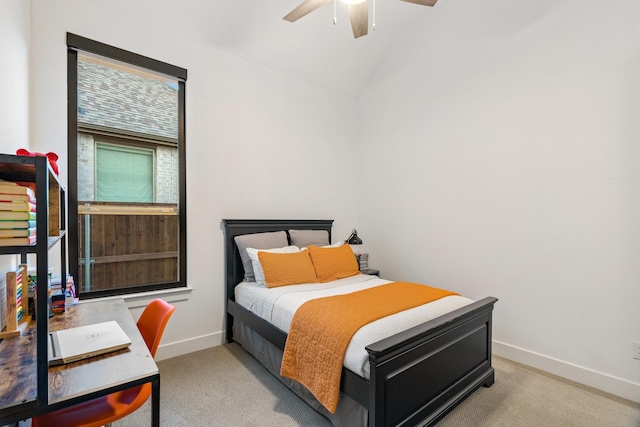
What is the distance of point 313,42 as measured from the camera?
3.36 meters

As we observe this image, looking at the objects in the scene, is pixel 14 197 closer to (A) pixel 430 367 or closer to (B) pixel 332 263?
(A) pixel 430 367

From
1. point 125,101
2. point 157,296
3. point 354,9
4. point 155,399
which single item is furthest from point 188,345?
point 354,9

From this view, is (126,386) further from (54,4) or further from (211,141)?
(54,4)

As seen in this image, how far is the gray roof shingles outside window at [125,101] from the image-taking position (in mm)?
2586

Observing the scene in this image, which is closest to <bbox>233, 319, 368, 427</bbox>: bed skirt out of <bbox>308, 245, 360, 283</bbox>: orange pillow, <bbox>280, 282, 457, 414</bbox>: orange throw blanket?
<bbox>280, 282, 457, 414</bbox>: orange throw blanket

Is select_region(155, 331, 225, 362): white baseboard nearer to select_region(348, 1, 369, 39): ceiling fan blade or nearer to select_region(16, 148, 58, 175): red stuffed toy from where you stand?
select_region(16, 148, 58, 175): red stuffed toy

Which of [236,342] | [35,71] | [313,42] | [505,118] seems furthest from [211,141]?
[505,118]

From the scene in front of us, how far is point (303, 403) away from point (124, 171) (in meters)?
2.54

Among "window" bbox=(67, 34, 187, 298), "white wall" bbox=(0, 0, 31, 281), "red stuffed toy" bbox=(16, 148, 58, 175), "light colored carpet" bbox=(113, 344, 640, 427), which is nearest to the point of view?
"red stuffed toy" bbox=(16, 148, 58, 175)

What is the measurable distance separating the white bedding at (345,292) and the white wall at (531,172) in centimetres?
80

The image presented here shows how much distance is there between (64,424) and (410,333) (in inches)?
62.6

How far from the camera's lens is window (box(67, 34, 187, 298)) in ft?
8.20

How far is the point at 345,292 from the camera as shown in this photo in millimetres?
2543

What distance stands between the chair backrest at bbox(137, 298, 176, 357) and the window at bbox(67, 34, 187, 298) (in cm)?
99
